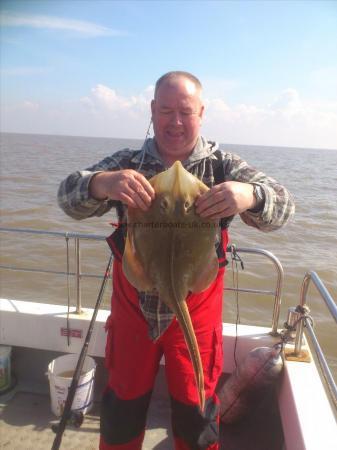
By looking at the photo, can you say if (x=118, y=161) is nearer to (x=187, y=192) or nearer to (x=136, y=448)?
(x=187, y=192)

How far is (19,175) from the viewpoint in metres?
25.4

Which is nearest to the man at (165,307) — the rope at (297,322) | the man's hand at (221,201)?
the man's hand at (221,201)

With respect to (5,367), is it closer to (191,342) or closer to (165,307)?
(165,307)

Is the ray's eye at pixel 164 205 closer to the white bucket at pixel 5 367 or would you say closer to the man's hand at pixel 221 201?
the man's hand at pixel 221 201

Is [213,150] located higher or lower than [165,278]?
higher

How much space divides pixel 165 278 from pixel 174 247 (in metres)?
0.17

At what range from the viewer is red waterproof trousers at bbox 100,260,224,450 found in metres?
2.65

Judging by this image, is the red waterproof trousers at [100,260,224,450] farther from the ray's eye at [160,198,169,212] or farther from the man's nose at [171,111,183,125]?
the man's nose at [171,111,183,125]

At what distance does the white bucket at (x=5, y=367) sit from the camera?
407 cm

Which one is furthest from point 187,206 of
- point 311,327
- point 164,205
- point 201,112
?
point 311,327

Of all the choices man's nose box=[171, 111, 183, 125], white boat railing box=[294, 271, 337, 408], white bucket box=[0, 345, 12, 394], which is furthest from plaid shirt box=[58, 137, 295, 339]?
white bucket box=[0, 345, 12, 394]

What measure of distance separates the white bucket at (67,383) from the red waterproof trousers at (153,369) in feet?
3.25

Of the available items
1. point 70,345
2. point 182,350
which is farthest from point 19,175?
point 182,350

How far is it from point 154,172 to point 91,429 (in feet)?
8.60
